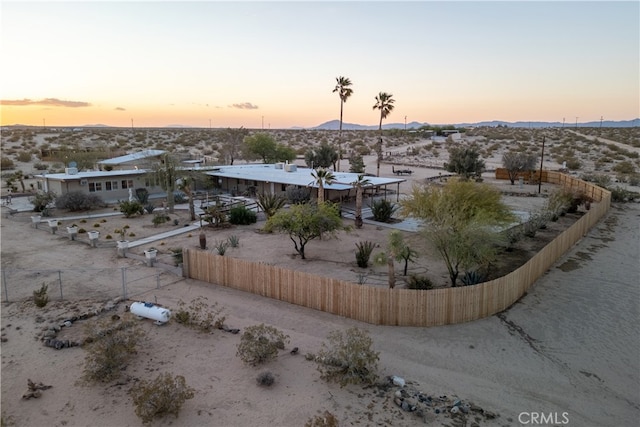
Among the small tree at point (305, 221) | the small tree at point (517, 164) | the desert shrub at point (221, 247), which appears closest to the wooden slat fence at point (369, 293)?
the desert shrub at point (221, 247)

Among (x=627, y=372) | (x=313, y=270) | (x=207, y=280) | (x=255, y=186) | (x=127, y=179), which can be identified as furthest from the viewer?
(x=255, y=186)

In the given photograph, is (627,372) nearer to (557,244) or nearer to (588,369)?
(588,369)

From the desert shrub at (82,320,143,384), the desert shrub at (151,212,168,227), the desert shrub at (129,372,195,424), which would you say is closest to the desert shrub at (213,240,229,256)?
the desert shrub at (151,212,168,227)

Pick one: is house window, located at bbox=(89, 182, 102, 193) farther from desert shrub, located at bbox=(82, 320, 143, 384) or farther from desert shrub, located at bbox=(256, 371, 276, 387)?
desert shrub, located at bbox=(256, 371, 276, 387)

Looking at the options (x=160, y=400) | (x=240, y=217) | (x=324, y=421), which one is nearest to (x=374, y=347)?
(x=324, y=421)

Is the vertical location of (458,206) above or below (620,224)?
above

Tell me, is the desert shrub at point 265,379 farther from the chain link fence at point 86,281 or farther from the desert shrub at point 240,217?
the desert shrub at point 240,217

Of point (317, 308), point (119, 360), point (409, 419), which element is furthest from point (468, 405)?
point (119, 360)
